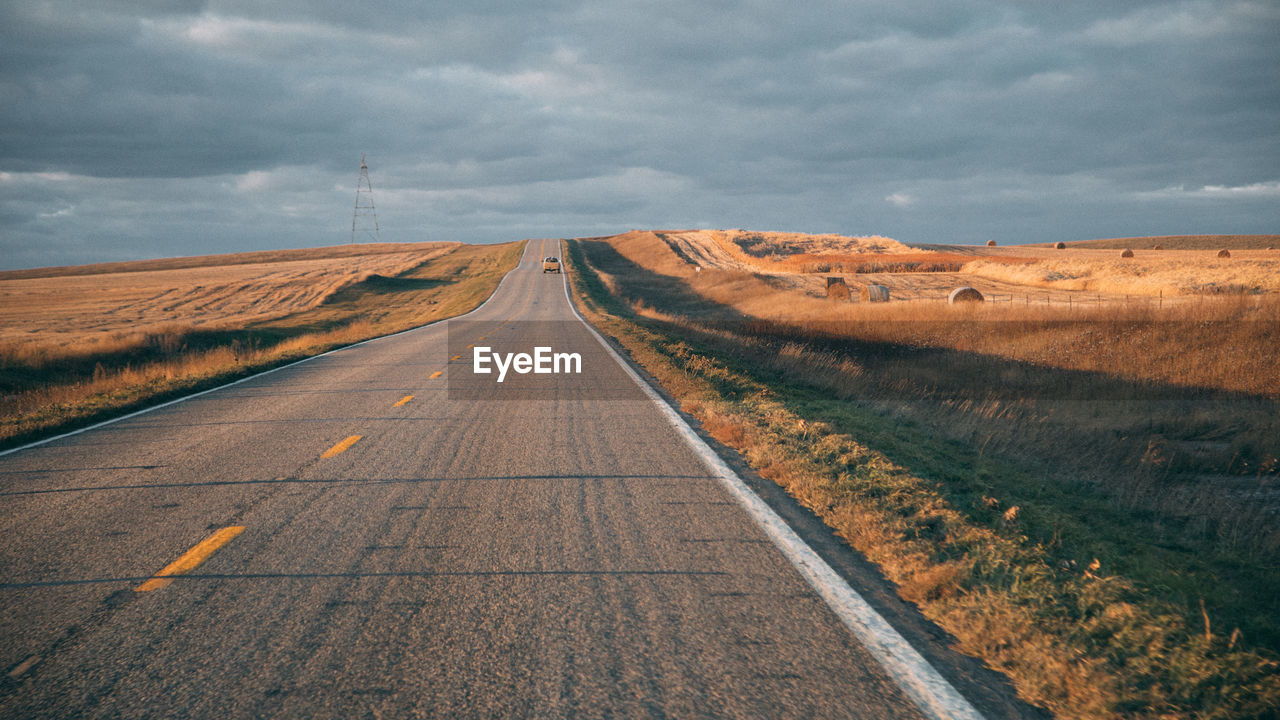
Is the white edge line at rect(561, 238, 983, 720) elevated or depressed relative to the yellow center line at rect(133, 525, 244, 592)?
elevated

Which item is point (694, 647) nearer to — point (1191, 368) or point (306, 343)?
point (1191, 368)

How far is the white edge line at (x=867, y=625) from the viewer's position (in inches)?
117

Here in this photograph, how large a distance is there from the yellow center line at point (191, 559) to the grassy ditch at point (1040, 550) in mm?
4183

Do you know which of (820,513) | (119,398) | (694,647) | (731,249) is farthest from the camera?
(731,249)

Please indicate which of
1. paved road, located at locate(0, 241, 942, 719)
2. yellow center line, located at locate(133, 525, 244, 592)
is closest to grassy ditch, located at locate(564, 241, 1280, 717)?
paved road, located at locate(0, 241, 942, 719)

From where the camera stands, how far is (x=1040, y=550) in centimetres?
457

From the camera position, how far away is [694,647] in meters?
3.41

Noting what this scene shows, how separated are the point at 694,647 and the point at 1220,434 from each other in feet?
43.8

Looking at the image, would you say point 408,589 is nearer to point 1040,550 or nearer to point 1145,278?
point 1040,550

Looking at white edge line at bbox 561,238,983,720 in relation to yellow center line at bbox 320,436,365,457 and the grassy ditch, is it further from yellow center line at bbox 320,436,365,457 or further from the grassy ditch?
yellow center line at bbox 320,436,365,457

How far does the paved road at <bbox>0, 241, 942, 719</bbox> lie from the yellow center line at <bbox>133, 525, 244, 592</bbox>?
6 centimetres

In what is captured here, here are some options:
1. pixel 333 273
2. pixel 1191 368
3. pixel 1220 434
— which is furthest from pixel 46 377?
pixel 333 273

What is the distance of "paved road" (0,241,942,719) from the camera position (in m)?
3.07

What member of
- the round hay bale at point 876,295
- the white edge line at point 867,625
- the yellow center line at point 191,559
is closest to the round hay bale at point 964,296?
the round hay bale at point 876,295
